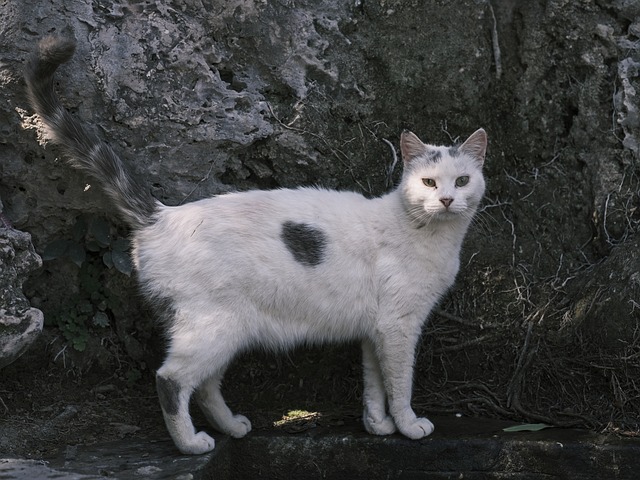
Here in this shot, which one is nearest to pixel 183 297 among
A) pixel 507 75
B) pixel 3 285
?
pixel 3 285

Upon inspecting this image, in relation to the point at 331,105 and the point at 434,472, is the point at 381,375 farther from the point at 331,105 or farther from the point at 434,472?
the point at 331,105

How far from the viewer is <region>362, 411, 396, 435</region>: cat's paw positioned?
4641 millimetres

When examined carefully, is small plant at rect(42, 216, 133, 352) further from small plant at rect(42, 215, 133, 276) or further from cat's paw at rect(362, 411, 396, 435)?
cat's paw at rect(362, 411, 396, 435)

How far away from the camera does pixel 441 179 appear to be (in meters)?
4.52

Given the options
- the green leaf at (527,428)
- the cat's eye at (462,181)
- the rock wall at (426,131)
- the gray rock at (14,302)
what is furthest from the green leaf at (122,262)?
the green leaf at (527,428)

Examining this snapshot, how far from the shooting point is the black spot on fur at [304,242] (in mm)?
4457

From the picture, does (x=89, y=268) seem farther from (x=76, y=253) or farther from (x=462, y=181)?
(x=462, y=181)

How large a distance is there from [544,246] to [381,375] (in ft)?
5.10

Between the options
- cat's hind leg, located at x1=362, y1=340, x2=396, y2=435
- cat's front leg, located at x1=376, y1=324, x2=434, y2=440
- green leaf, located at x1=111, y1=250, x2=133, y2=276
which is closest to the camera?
cat's front leg, located at x1=376, y1=324, x2=434, y2=440

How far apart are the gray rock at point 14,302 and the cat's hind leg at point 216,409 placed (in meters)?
0.92

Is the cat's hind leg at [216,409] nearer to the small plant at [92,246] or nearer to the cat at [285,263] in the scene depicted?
the cat at [285,263]

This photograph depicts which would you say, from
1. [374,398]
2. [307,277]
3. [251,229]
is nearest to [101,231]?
[251,229]

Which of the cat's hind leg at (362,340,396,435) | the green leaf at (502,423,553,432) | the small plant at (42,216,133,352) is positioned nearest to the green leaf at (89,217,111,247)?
the small plant at (42,216,133,352)

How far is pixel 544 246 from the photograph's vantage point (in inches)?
221
